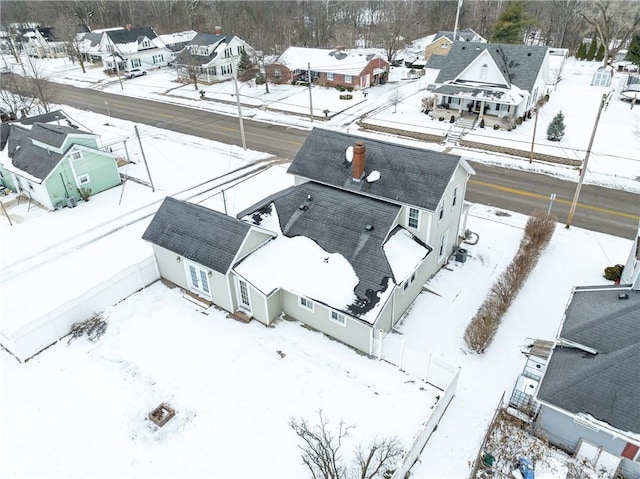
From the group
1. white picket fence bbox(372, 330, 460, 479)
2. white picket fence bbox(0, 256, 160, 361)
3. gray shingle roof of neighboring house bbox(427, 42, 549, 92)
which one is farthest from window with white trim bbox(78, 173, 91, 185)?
gray shingle roof of neighboring house bbox(427, 42, 549, 92)

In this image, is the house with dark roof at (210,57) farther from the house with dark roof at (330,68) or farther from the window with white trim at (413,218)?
the window with white trim at (413,218)

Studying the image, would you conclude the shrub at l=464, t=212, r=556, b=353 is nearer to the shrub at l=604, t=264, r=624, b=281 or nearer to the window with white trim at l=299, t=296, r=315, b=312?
the shrub at l=604, t=264, r=624, b=281

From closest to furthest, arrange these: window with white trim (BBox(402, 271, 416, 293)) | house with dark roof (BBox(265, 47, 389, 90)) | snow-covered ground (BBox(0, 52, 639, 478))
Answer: snow-covered ground (BBox(0, 52, 639, 478)) → window with white trim (BBox(402, 271, 416, 293)) → house with dark roof (BBox(265, 47, 389, 90))

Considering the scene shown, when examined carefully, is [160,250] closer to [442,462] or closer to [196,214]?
[196,214]

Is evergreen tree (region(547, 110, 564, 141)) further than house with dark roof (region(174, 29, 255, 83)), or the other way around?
house with dark roof (region(174, 29, 255, 83))

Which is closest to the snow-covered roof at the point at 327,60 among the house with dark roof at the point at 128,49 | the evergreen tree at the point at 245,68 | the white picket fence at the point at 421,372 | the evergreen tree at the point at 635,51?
the evergreen tree at the point at 245,68

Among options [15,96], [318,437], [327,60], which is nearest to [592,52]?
[327,60]
